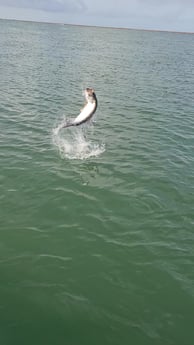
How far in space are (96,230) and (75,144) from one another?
8240 millimetres

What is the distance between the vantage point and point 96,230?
11.8 m

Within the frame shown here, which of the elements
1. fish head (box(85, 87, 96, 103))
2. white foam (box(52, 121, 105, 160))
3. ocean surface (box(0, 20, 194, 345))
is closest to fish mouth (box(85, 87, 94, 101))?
fish head (box(85, 87, 96, 103))

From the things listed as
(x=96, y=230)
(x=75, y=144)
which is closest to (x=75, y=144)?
(x=75, y=144)

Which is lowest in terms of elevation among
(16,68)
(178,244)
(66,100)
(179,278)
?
(179,278)

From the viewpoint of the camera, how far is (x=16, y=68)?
42.7 metres

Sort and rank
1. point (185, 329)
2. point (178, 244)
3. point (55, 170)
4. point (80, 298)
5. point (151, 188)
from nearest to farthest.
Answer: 1. point (185, 329)
2. point (80, 298)
3. point (178, 244)
4. point (151, 188)
5. point (55, 170)

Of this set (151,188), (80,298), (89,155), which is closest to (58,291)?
(80,298)

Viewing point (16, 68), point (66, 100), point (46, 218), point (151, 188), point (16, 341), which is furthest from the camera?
point (16, 68)

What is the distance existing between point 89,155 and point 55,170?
2650mm

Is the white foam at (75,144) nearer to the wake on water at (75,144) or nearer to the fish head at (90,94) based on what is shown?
the wake on water at (75,144)

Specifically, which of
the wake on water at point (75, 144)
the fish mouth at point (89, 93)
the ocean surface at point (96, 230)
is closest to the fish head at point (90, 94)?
the fish mouth at point (89, 93)

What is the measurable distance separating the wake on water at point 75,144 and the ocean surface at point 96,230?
63 mm

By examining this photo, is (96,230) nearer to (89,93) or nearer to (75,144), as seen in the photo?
(89,93)

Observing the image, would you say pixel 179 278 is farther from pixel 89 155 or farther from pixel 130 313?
pixel 89 155
